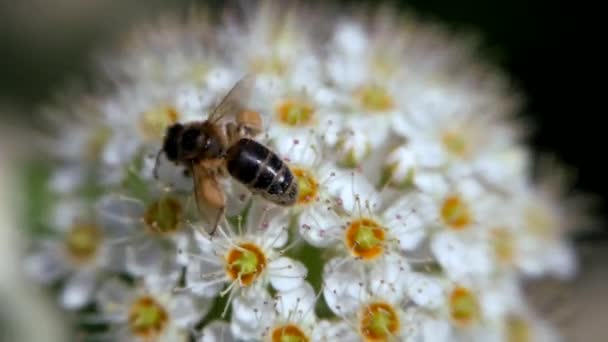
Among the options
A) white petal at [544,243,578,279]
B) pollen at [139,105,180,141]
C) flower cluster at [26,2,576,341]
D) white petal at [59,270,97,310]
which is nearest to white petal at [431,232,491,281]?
flower cluster at [26,2,576,341]

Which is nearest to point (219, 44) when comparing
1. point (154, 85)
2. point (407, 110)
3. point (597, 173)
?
point (154, 85)

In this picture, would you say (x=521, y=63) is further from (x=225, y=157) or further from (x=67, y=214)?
(x=225, y=157)

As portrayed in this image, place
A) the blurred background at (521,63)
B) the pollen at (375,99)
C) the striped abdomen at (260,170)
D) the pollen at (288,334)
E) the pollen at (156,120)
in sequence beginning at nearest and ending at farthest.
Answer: the striped abdomen at (260,170) → the pollen at (288,334) → the pollen at (156,120) → the pollen at (375,99) → the blurred background at (521,63)

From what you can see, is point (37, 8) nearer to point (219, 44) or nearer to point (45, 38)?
point (45, 38)

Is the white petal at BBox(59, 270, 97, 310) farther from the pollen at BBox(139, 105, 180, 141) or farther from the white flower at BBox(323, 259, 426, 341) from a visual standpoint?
the white flower at BBox(323, 259, 426, 341)

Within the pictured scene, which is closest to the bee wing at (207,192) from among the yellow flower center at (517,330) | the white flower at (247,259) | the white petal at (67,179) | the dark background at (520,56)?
the white flower at (247,259)

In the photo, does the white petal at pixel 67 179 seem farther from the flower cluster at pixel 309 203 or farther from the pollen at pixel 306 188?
the pollen at pixel 306 188
